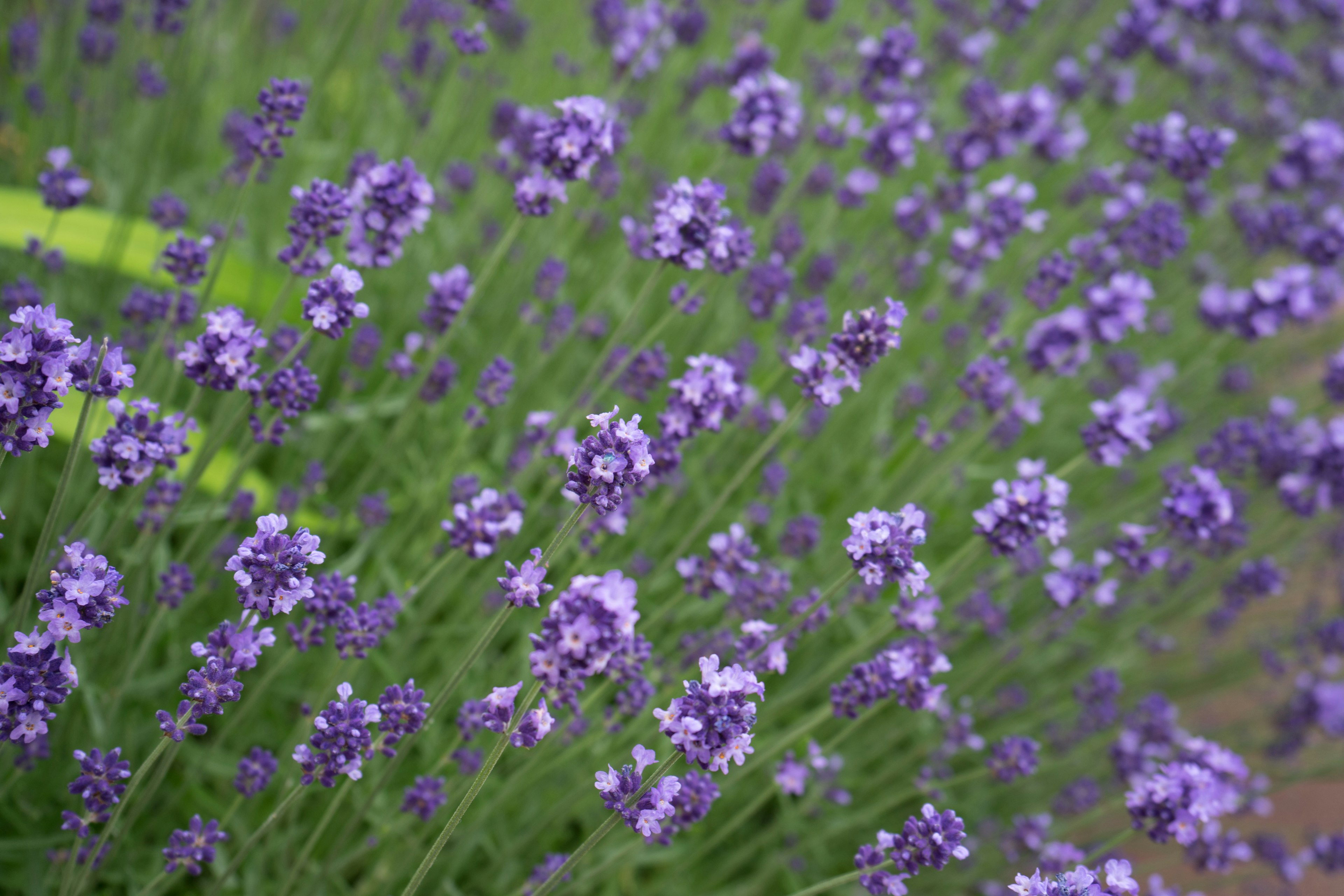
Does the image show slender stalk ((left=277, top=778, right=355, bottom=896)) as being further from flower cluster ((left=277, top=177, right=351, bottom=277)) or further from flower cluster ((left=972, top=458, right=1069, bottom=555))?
flower cluster ((left=972, top=458, right=1069, bottom=555))

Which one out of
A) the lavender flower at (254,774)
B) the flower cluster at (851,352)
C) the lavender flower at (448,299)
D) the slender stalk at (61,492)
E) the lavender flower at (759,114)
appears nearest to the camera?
the slender stalk at (61,492)

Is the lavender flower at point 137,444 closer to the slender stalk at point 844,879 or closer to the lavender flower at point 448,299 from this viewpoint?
the lavender flower at point 448,299

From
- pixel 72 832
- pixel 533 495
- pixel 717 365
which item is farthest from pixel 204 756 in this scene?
pixel 717 365

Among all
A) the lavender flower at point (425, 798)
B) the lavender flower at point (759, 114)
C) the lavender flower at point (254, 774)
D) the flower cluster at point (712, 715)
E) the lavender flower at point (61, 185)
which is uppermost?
the lavender flower at point (759, 114)

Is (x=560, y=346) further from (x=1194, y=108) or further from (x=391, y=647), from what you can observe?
(x=1194, y=108)

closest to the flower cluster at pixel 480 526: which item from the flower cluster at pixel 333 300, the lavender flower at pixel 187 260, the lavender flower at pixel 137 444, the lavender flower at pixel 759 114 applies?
the flower cluster at pixel 333 300
